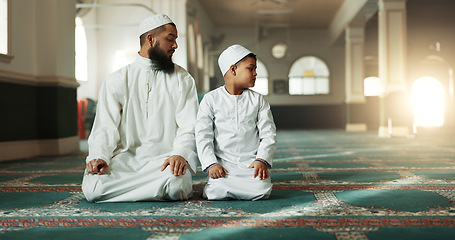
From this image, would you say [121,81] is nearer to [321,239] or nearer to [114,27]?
[321,239]

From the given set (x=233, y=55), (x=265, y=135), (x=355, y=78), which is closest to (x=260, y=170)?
(x=265, y=135)

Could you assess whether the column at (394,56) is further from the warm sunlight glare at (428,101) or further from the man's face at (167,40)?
the man's face at (167,40)

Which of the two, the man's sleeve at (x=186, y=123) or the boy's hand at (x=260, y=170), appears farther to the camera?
the man's sleeve at (x=186, y=123)

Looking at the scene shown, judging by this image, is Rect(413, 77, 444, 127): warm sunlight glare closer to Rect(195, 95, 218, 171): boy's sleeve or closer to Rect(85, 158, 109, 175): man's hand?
Rect(195, 95, 218, 171): boy's sleeve

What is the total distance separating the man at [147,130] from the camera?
7.38 ft

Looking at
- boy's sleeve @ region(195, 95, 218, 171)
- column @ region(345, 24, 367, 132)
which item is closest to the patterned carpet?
boy's sleeve @ region(195, 95, 218, 171)

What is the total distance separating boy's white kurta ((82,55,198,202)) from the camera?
226 centimetres

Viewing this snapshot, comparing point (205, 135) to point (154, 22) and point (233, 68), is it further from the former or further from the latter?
point (154, 22)

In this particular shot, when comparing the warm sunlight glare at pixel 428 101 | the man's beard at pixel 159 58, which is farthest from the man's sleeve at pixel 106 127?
the warm sunlight glare at pixel 428 101

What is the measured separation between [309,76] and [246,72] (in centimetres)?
1305

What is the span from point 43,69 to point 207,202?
3.99m

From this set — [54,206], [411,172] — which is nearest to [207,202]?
[54,206]

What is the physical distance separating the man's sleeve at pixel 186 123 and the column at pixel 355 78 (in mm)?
10037

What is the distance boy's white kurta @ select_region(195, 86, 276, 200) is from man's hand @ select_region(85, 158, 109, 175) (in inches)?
19.9
